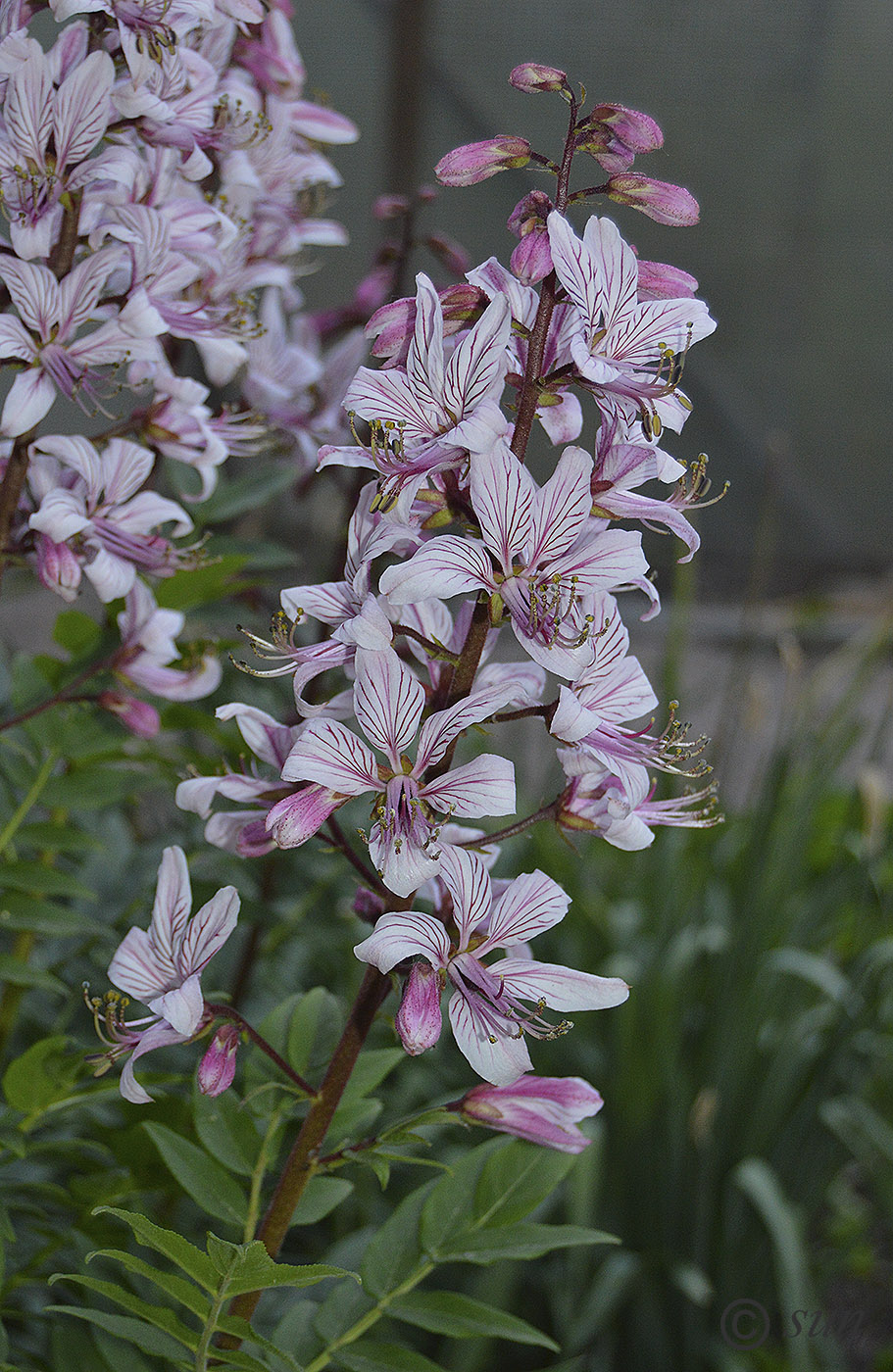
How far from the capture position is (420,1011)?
1.38 feet

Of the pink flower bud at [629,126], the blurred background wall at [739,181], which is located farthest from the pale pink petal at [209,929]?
the blurred background wall at [739,181]

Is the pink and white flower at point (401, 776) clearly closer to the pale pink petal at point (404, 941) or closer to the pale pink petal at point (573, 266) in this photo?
the pale pink petal at point (404, 941)

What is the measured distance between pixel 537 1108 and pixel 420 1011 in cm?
11

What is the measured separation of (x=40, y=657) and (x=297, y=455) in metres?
0.31

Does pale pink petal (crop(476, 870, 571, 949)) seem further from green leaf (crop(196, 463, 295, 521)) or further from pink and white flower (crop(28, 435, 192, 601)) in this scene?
green leaf (crop(196, 463, 295, 521))

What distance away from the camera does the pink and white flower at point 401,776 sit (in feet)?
1.42

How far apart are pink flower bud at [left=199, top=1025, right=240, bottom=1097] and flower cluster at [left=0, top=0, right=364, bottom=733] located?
9.9 inches

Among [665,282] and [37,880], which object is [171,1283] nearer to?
[37,880]

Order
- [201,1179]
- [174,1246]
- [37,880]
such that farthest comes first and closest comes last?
[37,880] → [201,1179] → [174,1246]

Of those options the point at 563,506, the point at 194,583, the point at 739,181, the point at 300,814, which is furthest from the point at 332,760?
the point at 739,181

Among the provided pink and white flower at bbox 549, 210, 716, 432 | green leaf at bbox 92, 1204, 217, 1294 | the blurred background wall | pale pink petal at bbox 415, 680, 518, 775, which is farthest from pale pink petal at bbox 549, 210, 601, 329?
the blurred background wall

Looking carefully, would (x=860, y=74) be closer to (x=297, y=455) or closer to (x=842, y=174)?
(x=842, y=174)

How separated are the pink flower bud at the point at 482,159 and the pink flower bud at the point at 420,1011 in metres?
0.30

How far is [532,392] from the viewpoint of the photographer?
0.44 m
